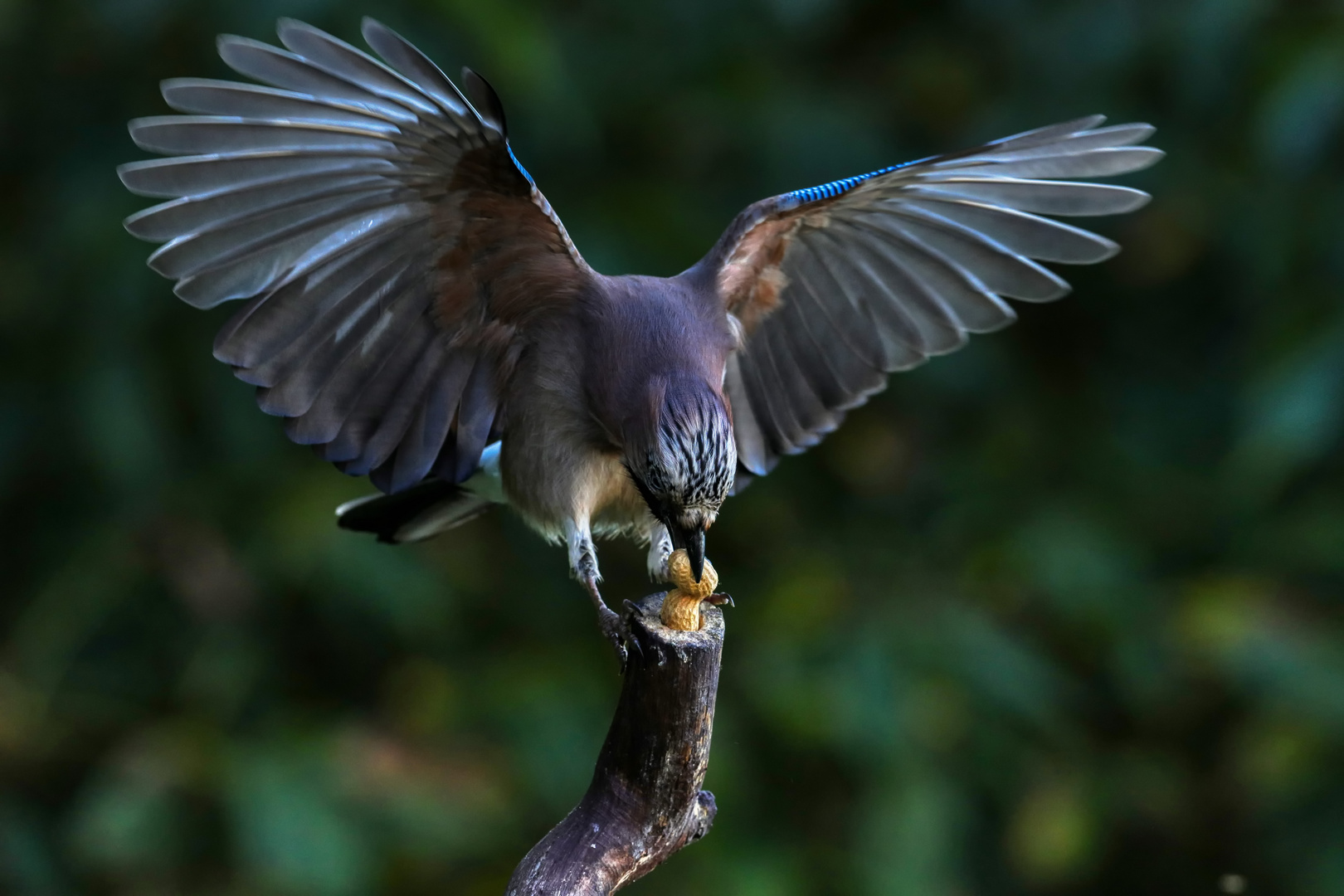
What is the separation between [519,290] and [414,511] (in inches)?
33.1

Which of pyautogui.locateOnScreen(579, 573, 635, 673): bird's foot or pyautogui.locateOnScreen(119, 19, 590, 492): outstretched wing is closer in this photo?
pyautogui.locateOnScreen(119, 19, 590, 492): outstretched wing

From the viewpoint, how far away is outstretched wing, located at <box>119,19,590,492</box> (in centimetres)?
233

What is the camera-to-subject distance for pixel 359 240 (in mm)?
2695

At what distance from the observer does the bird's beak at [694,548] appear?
2537 mm

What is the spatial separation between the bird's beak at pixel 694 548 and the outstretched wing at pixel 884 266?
0.75 m

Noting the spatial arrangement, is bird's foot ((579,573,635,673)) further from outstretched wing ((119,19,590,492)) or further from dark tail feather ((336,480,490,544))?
dark tail feather ((336,480,490,544))

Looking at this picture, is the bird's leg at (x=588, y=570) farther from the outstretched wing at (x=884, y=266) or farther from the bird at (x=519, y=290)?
the outstretched wing at (x=884, y=266)

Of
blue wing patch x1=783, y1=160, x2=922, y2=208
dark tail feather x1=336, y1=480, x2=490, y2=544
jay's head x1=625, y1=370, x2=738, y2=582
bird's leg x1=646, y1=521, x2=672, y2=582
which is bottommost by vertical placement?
bird's leg x1=646, y1=521, x2=672, y2=582

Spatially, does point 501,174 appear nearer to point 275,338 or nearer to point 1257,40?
point 275,338

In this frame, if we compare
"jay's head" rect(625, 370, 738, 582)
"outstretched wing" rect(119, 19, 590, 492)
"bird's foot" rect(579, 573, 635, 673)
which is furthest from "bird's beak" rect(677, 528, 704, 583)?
"outstretched wing" rect(119, 19, 590, 492)

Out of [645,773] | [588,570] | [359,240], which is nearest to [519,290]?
[359,240]

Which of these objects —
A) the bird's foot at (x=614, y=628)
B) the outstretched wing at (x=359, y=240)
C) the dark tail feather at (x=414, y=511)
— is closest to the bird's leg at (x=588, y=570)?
the bird's foot at (x=614, y=628)

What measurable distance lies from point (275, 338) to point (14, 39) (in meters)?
2.23

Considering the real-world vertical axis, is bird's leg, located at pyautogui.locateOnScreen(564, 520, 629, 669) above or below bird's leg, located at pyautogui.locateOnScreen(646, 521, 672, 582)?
above
